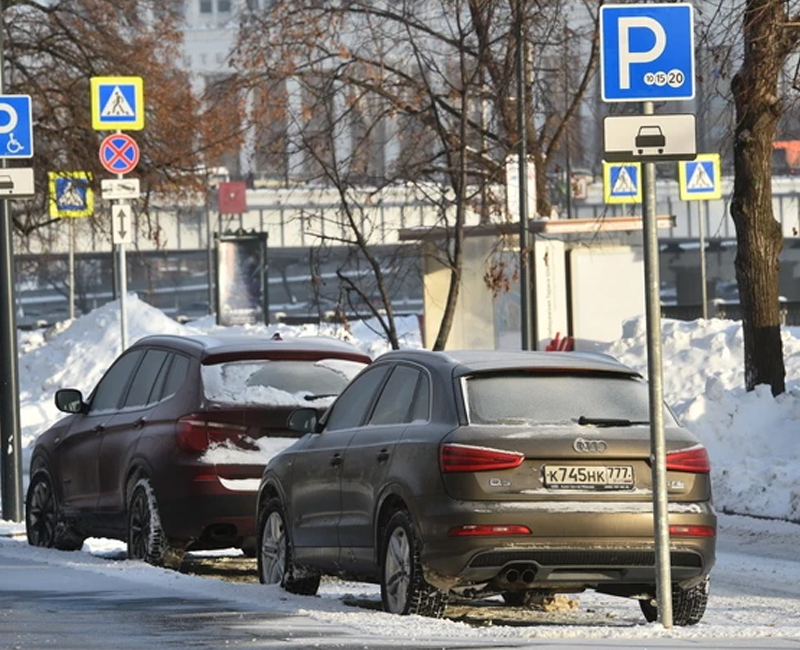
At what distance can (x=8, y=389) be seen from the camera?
57.8ft

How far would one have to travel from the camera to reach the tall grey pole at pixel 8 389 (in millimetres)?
17531

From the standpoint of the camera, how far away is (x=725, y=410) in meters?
20.4

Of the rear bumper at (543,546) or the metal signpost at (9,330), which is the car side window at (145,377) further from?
the rear bumper at (543,546)

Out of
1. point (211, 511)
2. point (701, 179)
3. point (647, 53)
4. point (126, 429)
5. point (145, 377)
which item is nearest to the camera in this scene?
point (647, 53)

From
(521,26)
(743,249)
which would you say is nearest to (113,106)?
(521,26)

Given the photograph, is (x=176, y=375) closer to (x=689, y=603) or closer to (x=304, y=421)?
(x=304, y=421)

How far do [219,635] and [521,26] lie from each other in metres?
15.9

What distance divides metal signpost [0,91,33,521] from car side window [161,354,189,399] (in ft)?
14.6

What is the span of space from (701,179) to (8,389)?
596 inches

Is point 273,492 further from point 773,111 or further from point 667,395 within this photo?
point 667,395

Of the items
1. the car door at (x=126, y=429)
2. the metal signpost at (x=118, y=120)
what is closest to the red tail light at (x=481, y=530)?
the car door at (x=126, y=429)

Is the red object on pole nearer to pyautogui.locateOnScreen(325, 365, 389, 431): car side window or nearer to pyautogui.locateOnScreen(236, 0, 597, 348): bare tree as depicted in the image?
pyautogui.locateOnScreen(236, 0, 597, 348): bare tree

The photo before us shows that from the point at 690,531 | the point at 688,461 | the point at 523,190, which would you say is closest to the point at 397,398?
the point at 688,461

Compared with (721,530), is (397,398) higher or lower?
higher
